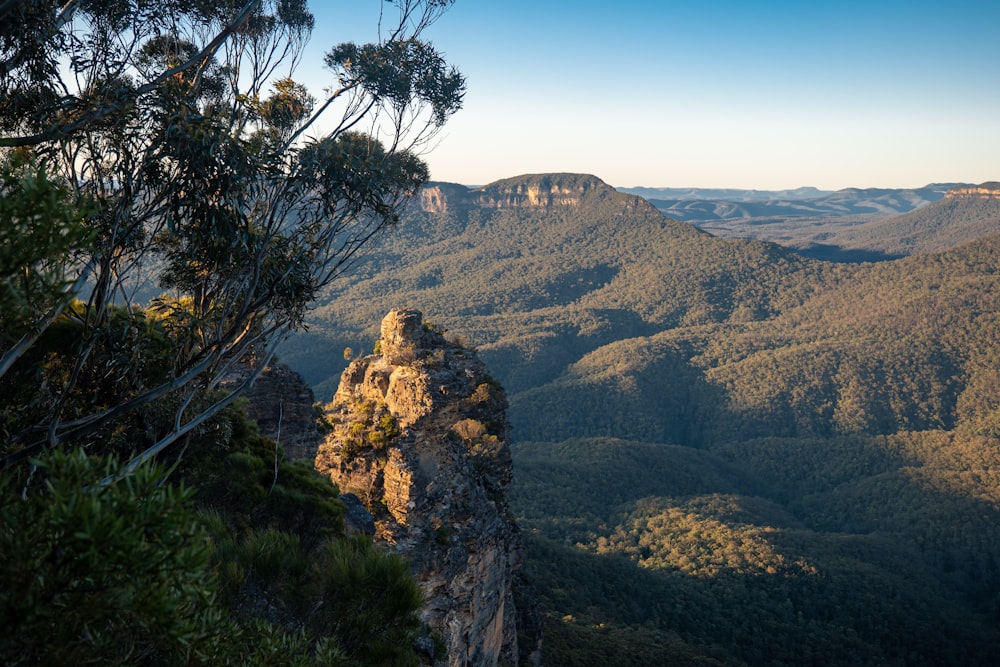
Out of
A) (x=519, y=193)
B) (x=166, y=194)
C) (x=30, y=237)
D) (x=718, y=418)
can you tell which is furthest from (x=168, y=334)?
(x=519, y=193)

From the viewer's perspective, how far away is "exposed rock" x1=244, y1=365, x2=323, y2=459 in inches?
745

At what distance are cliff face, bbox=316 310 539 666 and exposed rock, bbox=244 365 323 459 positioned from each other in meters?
0.78

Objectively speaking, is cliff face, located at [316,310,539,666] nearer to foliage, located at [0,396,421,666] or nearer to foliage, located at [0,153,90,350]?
foliage, located at [0,396,421,666]

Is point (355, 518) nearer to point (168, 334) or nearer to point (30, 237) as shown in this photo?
point (168, 334)

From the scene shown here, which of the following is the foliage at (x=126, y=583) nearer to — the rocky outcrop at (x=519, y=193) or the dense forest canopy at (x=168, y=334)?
the dense forest canopy at (x=168, y=334)

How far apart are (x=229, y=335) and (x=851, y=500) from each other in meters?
91.3

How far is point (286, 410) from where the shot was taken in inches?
769

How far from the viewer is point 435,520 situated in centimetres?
1595

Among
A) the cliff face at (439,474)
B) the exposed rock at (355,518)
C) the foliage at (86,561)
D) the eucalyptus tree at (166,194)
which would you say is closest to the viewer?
the foliage at (86,561)

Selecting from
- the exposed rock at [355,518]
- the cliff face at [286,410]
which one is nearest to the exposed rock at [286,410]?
the cliff face at [286,410]

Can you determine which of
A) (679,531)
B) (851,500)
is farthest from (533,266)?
(679,531)

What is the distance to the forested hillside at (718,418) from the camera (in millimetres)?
44000

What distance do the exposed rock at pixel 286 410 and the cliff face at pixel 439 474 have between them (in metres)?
0.78

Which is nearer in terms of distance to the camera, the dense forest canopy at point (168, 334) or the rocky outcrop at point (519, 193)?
the dense forest canopy at point (168, 334)
